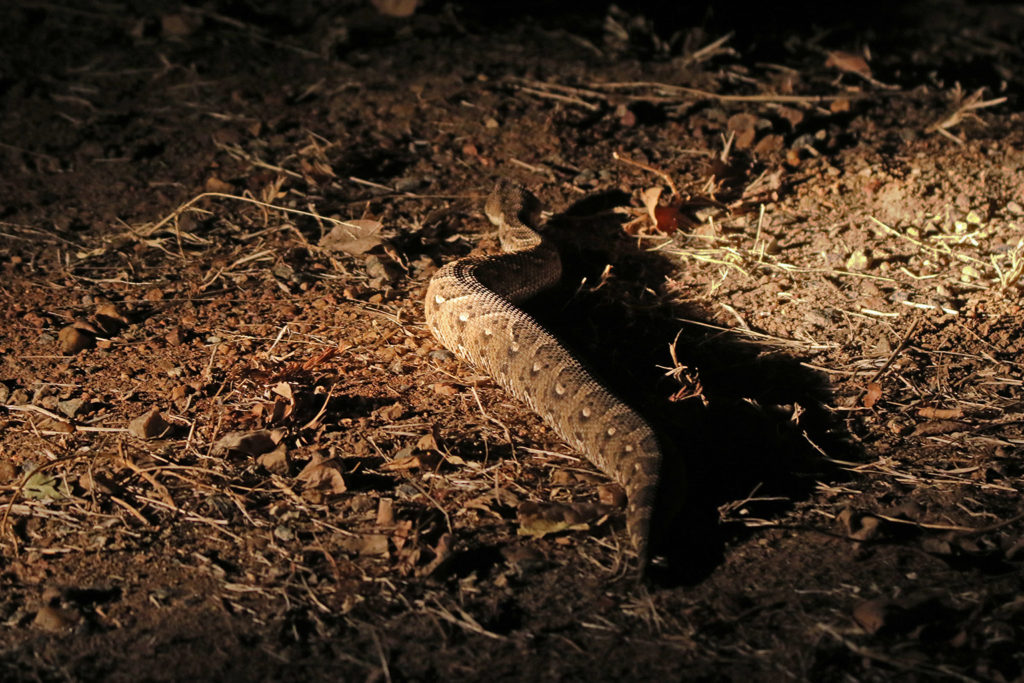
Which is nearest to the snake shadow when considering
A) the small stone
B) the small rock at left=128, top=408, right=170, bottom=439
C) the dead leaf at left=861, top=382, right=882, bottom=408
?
the dead leaf at left=861, top=382, right=882, bottom=408

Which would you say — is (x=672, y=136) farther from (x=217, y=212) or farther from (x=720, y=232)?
(x=217, y=212)

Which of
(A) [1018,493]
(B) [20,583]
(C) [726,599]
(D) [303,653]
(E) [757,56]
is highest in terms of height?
(E) [757,56]

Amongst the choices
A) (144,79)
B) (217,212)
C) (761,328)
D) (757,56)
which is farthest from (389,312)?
(757,56)

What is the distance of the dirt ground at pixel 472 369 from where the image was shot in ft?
9.18

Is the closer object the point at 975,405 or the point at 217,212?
the point at 975,405

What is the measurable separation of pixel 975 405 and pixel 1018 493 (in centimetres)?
62

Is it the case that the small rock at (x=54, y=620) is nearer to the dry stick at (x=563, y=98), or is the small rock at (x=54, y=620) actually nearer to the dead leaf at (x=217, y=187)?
the dead leaf at (x=217, y=187)

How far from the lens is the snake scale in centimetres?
335

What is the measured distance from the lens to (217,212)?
211 inches

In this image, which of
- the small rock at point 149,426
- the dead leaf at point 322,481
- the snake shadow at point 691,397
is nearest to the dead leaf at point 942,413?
the snake shadow at point 691,397

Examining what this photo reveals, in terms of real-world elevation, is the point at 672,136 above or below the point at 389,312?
above

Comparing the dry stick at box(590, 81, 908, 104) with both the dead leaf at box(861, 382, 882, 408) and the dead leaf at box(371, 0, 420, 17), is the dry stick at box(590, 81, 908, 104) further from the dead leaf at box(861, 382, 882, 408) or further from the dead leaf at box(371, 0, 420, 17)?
the dead leaf at box(861, 382, 882, 408)

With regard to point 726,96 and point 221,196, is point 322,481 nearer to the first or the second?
point 221,196

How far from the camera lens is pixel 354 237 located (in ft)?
16.3
